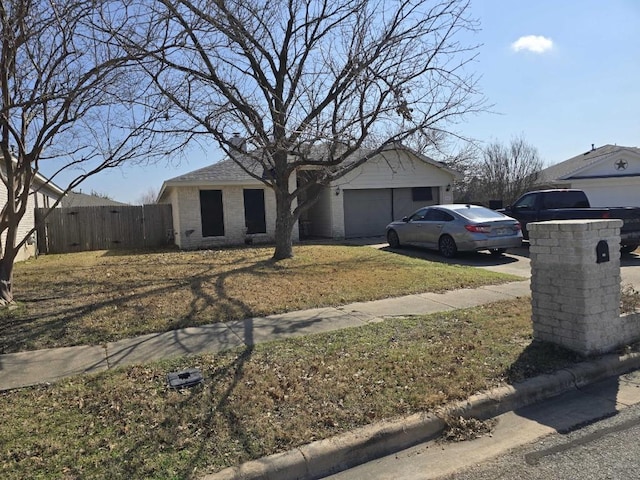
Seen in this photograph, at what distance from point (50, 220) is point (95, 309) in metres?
14.2

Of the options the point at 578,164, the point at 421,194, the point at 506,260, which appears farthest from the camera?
the point at 578,164

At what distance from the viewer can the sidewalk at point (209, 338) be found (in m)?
4.96

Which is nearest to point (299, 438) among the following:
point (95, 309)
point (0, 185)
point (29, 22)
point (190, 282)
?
point (95, 309)

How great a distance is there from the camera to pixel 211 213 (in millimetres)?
18047

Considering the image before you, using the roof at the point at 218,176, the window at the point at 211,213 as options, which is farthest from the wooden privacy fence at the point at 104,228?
the window at the point at 211,213

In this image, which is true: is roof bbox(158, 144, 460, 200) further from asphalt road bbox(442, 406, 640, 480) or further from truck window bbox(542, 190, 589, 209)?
asphalt road bbox(442, 406, 640, 480)

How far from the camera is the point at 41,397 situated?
4.21 metres

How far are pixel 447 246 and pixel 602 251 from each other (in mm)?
7832

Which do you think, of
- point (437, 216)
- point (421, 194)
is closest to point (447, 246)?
point (437, 216)

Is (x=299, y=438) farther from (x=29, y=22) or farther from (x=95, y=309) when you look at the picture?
(x=29, y=22)

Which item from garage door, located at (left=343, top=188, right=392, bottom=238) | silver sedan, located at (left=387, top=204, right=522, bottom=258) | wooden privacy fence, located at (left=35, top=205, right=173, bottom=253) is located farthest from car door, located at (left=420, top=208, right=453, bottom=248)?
wooden privacy fence, located at (left=35, top=205, right=173, bottom=253)

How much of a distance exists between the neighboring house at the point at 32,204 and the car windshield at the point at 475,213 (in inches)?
452

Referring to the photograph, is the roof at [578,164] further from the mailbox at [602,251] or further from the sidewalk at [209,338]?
the mailbox at [602,251]

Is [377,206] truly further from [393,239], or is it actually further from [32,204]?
[32,204]
